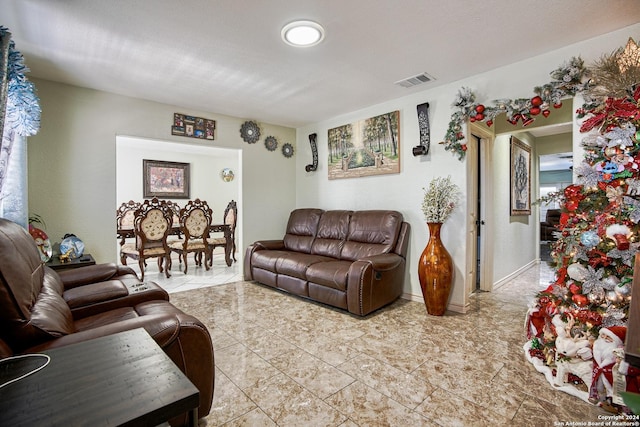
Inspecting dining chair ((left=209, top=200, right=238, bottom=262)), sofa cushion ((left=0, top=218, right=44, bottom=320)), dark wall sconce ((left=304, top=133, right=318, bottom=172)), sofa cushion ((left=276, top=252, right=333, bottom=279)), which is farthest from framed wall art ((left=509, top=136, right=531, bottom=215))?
sofa cushion ((left=0, top=218, right=44, bottom=320))

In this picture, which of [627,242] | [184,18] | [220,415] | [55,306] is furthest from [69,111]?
[627,242]

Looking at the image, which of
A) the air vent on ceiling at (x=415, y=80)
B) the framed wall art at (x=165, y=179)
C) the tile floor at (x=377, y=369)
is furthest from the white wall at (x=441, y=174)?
the framed wall art at (x=165, y=179)

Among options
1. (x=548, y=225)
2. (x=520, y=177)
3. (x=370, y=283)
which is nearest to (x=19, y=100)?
(x=370, y=283)

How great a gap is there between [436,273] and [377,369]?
130 cm

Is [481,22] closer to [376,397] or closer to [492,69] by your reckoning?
[492,69]

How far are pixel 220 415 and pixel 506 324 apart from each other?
262cm

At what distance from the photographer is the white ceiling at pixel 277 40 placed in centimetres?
197

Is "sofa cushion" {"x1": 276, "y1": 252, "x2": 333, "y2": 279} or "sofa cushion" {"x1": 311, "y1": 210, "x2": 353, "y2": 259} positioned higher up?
"sofa cushion" {"x1": 311, "y1": 210, "x2": 353, "y2": 259}

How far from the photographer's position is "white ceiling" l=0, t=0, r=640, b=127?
6.46 feet

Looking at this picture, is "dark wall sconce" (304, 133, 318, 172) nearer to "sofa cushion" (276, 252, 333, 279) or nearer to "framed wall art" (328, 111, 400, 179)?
"framed wall art" (328, 111, 400, 179)

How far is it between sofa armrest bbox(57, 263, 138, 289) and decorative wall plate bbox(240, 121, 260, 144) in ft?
8.46

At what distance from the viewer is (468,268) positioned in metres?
3.23

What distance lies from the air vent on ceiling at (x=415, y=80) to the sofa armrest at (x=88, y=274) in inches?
132

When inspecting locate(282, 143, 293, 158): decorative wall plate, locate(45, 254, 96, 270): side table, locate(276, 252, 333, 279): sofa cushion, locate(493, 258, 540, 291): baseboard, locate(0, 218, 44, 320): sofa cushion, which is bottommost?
locate(493, 258, 540, 291): baseboard
